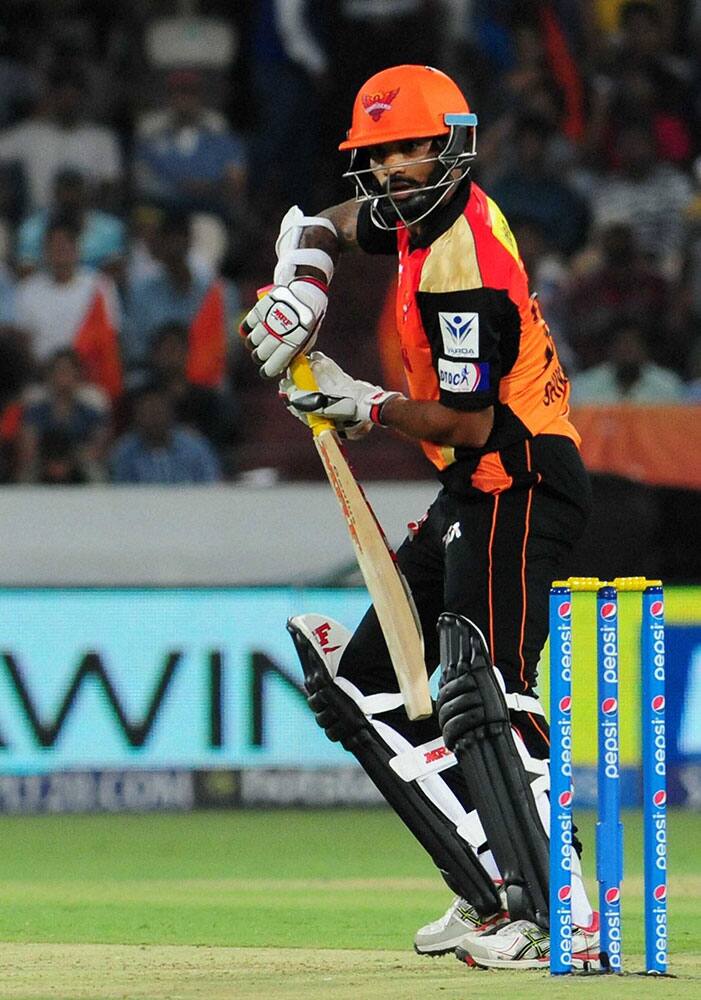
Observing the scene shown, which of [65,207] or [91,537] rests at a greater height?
[65,207]

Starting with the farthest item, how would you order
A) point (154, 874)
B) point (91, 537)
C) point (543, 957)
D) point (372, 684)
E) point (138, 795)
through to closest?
point (91, 537) < point (138, 795) < point (154, 874) < point (372, 684) < point (543, 957)

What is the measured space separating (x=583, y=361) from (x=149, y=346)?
7.52ft

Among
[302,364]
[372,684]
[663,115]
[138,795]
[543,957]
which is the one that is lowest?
[138,795]

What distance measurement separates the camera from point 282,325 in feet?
15.7

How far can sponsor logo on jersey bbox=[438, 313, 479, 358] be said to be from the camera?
4.55 meters

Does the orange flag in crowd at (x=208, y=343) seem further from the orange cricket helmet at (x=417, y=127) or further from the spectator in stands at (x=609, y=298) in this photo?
the orange cricket helmet at (x=417, y=127)

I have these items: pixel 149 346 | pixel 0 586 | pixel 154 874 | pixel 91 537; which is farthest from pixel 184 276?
pixel 154 874

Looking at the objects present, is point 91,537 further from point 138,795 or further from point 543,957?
point 543,957

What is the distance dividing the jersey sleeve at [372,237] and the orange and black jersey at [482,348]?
24 cm

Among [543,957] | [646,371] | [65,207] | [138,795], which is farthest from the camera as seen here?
[65,207]

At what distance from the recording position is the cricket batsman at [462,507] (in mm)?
4625

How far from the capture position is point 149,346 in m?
10.7

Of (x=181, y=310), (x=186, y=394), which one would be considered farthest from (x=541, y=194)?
(x=186, y=394)

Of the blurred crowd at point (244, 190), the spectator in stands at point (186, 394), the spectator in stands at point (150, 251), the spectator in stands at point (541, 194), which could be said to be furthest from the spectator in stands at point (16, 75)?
the spectator in stands at point (541, 194)
